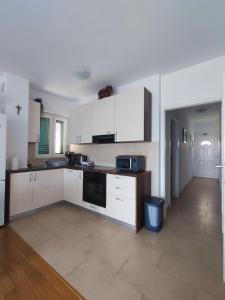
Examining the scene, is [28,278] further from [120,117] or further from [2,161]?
[120,117]

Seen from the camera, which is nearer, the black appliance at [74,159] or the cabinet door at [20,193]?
the cabinet door at [20,193]

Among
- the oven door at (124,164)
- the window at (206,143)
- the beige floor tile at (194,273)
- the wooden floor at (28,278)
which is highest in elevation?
the window at (206,143)

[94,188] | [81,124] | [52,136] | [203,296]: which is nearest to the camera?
[203,296]

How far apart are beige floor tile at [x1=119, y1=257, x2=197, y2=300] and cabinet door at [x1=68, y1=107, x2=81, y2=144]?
8.80 feet

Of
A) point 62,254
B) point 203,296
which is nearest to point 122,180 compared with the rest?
point 62,254

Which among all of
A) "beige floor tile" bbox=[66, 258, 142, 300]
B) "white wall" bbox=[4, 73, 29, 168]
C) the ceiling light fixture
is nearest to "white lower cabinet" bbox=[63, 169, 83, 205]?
"white wall" bbox=[4, 73, 29, 168]

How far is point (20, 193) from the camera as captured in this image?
2.67 m

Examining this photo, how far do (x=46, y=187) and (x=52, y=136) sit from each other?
4.65 feet

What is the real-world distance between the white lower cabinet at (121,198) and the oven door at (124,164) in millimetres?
287

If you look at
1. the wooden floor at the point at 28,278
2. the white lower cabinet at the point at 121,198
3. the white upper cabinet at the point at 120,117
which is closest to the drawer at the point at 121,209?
the white lower cabinet at the point at 121,198

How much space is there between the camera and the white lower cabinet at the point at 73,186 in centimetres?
308

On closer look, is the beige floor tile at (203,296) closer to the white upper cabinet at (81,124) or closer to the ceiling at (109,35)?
the ceiling at (109,35)

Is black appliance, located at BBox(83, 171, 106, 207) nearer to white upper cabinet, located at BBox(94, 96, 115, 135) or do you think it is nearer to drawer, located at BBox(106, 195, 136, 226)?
drawer, located at BBox(106, 195, 136, 226)

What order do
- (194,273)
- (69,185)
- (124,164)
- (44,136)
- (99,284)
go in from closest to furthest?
(99,284) < (194,273) < (124,164) < (69,185) < (44,136)
